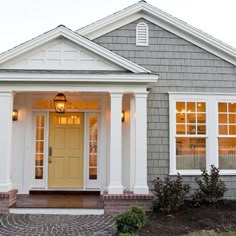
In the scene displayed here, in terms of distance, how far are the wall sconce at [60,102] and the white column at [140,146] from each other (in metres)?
1.96

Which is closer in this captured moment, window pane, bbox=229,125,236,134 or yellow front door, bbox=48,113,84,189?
window pane, bbox=229,125,236,134

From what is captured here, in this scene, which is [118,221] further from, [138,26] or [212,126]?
[138,26]

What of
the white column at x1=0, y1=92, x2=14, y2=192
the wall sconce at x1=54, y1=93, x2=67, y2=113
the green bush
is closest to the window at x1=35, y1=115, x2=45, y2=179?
the wall sconce at x1=54, y1=93, x2=67, y2=113

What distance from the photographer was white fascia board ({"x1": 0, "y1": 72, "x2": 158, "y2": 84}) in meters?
7.88

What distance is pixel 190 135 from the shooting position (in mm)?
9102

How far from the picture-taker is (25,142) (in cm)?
934

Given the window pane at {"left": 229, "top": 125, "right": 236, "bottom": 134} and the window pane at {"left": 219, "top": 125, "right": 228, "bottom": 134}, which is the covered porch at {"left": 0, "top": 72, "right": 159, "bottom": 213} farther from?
the window pane at {"left": 229, "top": 125, "right": 236, "bottom": 134}

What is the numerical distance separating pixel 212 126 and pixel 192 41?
7.81 ft

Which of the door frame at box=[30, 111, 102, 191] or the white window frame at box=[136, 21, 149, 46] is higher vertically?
the white window frame at box=[136, 21, 149, 46]

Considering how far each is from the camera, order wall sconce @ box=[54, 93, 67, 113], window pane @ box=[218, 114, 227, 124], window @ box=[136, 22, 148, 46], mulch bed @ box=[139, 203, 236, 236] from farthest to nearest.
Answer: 1. window @ box=[136, 22, 148, 46]
2. window pane @ box=[218, 114, 227, 124]
3. wall sconce @ box=[54, 93, 67, 113]
4. mulch bed @ box=[139, 203, 236, 236]

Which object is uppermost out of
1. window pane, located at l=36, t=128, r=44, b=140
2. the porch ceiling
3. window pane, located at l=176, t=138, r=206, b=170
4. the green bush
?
the porch ceiling

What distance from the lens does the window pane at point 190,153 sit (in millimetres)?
9117

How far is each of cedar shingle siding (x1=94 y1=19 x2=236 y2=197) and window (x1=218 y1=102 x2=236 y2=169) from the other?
1.28ft

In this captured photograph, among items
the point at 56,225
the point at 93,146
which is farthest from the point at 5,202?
the point at 93,146
